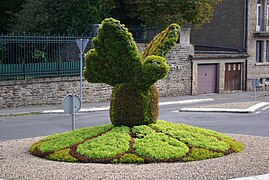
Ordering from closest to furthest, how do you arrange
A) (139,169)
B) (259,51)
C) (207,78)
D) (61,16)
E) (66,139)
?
(139,169) < (66,139) < (61,16) < (207,78) < (259,51)

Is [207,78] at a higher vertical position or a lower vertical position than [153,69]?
lower

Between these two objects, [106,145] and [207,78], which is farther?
[207,78]

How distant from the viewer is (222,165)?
32.3ft

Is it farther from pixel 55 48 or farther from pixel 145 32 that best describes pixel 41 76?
pixel 145 32

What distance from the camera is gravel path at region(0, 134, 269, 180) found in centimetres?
896

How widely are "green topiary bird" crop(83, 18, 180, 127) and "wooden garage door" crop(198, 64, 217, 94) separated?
22.2 meters

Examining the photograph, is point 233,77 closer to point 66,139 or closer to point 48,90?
point 48,90

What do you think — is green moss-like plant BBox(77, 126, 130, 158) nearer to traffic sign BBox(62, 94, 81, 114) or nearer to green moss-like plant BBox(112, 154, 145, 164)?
green moss-like plant BBox(112, 154, 145, 164)

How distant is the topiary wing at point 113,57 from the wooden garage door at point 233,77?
25224 mm

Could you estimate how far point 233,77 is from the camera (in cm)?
3716

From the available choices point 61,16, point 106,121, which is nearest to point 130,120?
point 106,121

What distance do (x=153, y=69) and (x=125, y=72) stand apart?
27.2 inches

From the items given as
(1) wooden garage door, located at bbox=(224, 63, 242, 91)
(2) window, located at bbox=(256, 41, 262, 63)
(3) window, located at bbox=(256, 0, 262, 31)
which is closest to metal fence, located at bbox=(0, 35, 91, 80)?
(1) wooden garage door, located at bbox=(224, 63, 242, 91)

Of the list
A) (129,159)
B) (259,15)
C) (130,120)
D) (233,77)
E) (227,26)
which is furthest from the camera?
(259,15)
